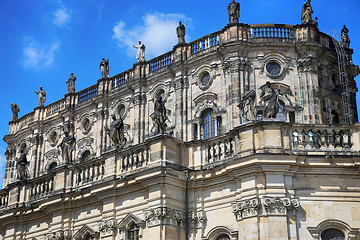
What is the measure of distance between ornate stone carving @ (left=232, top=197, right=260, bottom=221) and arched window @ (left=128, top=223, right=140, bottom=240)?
443 centimetres

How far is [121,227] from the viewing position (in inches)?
994

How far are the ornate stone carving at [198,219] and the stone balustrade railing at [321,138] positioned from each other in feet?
15.5

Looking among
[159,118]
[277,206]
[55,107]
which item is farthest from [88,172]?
[55,107]

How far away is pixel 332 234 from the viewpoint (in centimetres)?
2211

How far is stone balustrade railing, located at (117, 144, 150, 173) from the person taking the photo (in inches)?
1001

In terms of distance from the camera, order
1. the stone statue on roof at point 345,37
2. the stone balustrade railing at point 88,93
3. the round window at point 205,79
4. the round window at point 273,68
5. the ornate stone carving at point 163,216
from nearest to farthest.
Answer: the ornate stone carving at point 163,216 → the round window at point 273,68 → the round window at point 205,79 → the stone statue on roof at point 345,37 → the stone balustrade railing at point 88,93

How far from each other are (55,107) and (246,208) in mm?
25457

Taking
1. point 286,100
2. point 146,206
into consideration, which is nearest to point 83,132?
point 286,100

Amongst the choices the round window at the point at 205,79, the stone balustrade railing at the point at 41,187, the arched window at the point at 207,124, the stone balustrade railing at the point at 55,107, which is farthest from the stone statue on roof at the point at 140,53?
the stone balustrade railing at the point at 41,187

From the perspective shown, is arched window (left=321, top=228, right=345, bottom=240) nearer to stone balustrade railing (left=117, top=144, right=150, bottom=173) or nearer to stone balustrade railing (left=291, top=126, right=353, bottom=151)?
stone balustrade railing (left=291, top=126, right=353, bottom=151)

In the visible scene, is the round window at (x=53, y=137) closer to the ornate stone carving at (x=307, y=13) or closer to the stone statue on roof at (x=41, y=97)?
the stone statue on roof at (x=41, y=97)

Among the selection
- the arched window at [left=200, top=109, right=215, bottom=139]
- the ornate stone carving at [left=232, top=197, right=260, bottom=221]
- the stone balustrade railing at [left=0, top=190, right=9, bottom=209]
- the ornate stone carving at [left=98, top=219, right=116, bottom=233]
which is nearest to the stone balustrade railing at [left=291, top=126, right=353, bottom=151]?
the ornate stone carving at [left=232, top=197, right=260, bottom=221]

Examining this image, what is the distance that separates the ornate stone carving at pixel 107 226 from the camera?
25516 mm

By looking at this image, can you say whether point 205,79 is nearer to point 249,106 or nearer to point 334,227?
point 249,106
